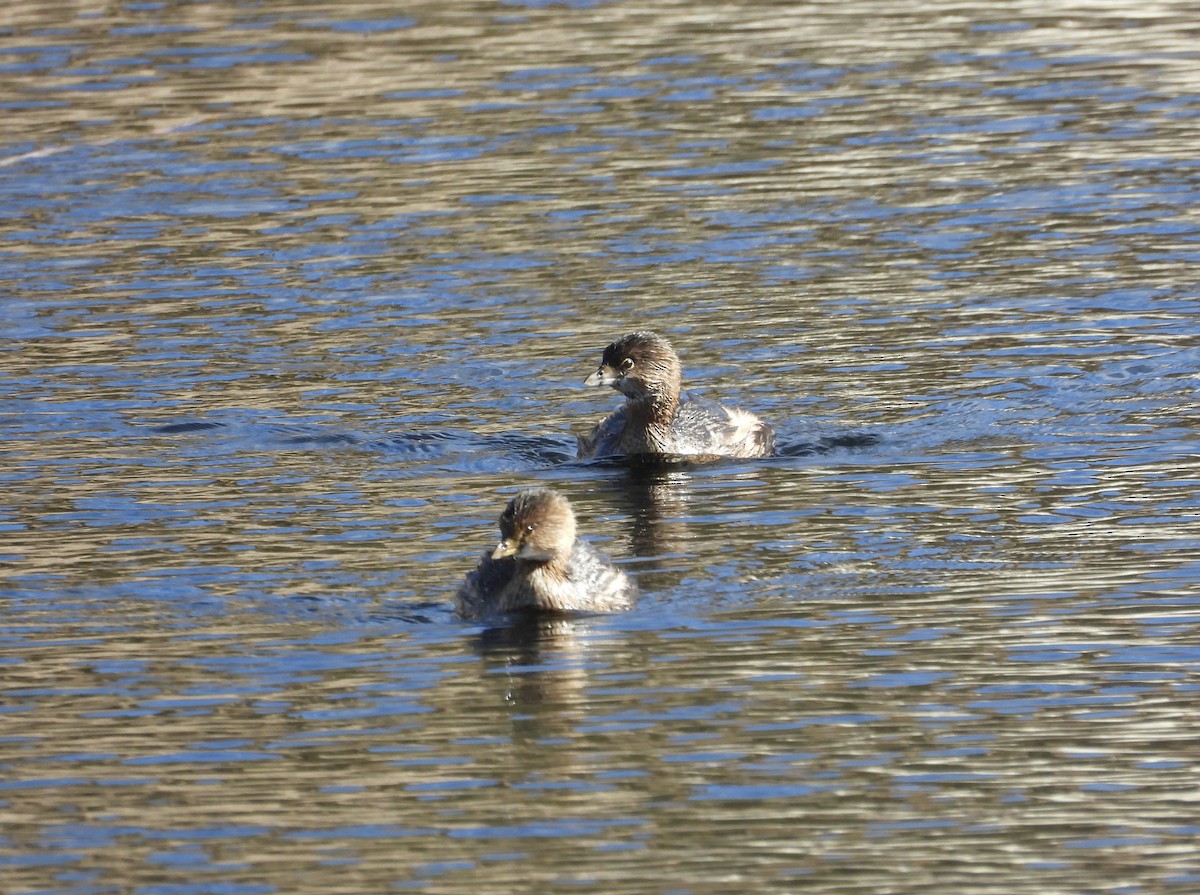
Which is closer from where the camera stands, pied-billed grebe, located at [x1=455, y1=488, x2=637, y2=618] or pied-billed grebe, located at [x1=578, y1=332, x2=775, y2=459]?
pied-billed grebe, located at [x1=455, y1=488, x2=637, y2=618]

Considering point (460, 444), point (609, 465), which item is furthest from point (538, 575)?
point (609, 465)

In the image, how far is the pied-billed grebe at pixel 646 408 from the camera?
55.6 ft

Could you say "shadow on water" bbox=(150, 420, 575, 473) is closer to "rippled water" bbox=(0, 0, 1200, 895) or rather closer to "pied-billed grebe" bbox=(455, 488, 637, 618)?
"rippled water" bbox=(0, 0, 1200, 895)

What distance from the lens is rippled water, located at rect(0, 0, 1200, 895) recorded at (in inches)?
381

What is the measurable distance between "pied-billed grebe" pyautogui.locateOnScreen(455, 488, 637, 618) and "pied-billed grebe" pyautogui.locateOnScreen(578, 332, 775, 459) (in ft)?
13.4

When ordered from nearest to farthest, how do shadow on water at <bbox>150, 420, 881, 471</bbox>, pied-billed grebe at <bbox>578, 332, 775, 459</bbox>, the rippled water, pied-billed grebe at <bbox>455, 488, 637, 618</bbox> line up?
the rippled water → pied-billed grebe at <bbox>455, 488, 637, 618</bbox> → shadow on water at <bbox>150, 420, 881, 471</bbox> → pied-billed grebe at <bbox>578, 332, 775, 459</bbox>

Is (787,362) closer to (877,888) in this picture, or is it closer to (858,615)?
(858,615)

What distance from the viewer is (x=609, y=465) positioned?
55.7 ft

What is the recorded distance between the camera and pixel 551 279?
21.2 metres

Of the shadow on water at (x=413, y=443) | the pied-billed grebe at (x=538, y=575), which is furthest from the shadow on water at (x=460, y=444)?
the pied-billed grebe at (x=538, y=575)

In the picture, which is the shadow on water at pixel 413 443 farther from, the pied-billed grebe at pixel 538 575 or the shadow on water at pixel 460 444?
the pied-billed grebe at pixel 538 575

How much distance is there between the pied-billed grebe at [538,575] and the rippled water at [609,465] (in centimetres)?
22

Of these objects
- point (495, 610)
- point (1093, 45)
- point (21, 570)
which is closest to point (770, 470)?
point (495, 610)

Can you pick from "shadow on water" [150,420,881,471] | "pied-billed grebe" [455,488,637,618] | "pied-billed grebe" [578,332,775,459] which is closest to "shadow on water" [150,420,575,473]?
"shadow on water" [150,420,881,471]
